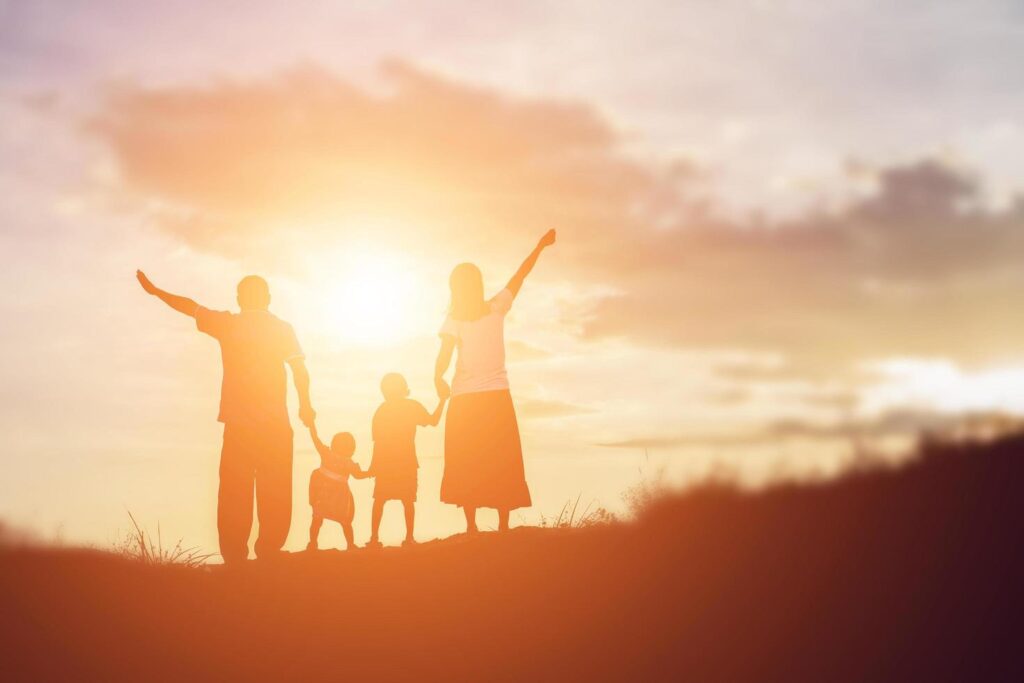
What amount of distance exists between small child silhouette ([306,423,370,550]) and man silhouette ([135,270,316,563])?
218 centimetres

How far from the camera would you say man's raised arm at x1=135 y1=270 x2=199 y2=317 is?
Result: 13516 mm

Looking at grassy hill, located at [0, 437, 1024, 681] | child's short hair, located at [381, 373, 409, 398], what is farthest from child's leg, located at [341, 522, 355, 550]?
grassy hill, located at [0, 437, 1024, 681]

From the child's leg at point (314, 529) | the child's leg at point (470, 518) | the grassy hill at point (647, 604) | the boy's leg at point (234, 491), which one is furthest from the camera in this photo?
the child's leg at point (314, 529)

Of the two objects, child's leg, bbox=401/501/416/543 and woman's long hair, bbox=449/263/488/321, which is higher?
woman's long hair, bbox=449/263/488/321

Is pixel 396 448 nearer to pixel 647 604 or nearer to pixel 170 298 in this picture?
pixel 170 298

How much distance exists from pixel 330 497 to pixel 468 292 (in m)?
4.18

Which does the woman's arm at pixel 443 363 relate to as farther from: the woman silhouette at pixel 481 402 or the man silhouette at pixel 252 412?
the man silhouette at pixel 252 412

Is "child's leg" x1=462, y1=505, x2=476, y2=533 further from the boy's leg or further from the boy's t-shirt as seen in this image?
the boy's leg

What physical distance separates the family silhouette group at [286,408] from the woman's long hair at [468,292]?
0.01m

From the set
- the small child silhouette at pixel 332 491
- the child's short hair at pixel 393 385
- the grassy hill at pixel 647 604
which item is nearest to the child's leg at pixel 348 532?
the small child silhouette at pixel 332 491

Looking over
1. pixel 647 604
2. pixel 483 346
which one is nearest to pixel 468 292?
pixel 483 346

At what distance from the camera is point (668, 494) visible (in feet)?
40.4

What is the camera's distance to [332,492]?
15.9 metres

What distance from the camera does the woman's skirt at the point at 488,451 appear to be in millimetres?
13828
